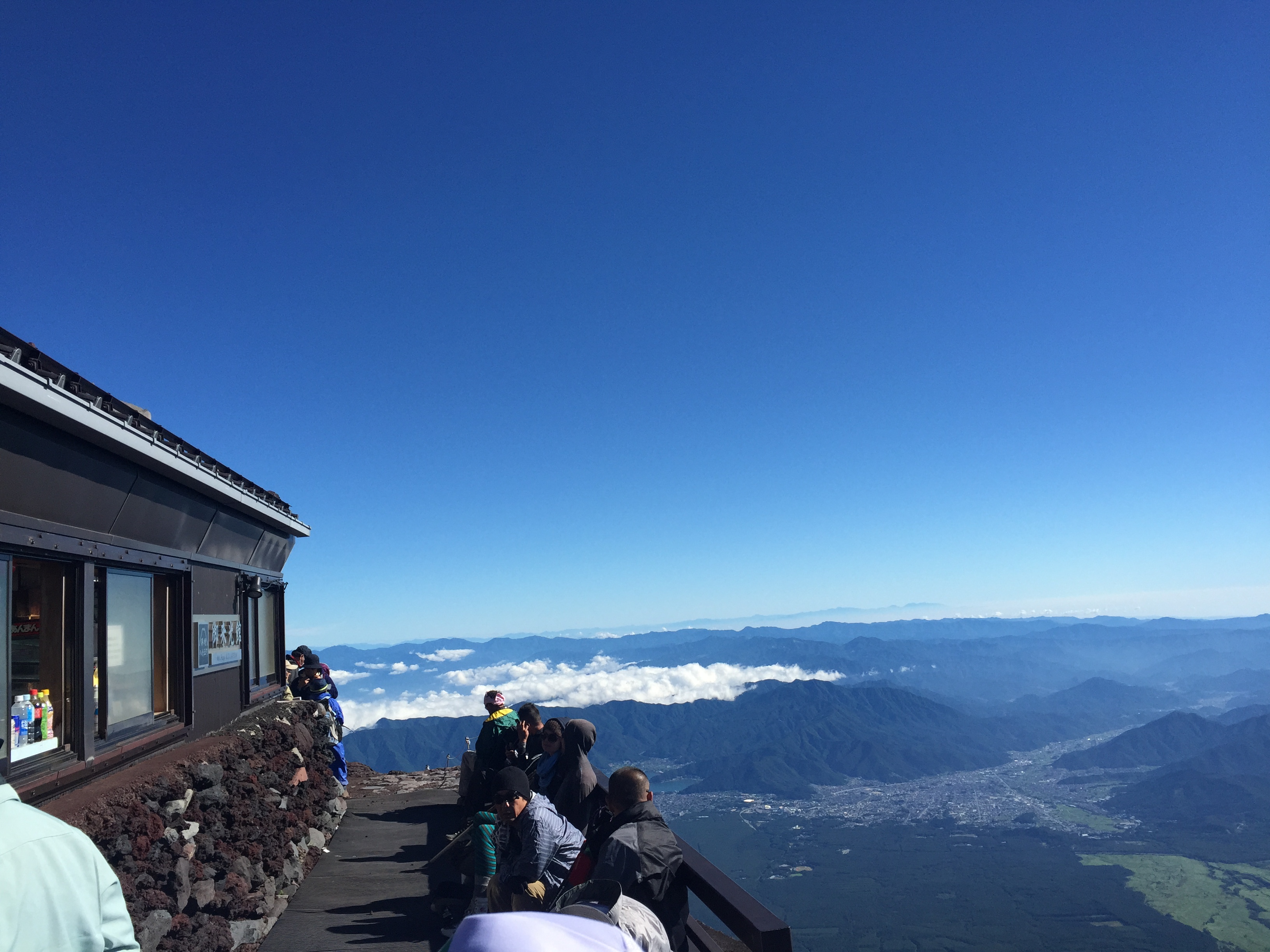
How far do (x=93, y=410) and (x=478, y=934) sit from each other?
5.89 meters

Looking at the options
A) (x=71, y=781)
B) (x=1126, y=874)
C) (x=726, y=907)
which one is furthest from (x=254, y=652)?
(x=1126, y=874)

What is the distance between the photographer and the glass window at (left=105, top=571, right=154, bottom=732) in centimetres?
689

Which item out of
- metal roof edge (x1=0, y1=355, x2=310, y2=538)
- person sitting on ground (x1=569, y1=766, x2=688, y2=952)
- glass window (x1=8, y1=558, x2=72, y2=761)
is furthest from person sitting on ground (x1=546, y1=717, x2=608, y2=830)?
metal roof edge (x1=0, y1=355, x2=310, y2=538)

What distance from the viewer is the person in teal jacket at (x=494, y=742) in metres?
9.49

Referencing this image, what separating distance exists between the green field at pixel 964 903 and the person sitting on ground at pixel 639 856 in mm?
144936

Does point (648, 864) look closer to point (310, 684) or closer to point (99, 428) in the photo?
point (99, 428)

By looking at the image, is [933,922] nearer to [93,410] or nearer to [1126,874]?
[1126,874]

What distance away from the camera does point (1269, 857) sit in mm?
194000

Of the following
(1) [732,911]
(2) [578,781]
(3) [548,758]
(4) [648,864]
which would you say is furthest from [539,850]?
(3) [548,758]

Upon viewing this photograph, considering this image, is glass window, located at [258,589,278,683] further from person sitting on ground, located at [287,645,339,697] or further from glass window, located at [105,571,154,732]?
glass window, located at [105,571,154,732]

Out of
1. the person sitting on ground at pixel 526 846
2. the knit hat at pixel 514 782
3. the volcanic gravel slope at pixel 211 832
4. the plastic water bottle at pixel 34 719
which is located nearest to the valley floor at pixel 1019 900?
the volcanic gravel slope at pixel 211 832

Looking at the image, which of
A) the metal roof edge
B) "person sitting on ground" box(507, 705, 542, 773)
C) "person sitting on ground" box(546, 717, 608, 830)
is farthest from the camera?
"person sitting on ground" box(507, 705, 542, 773)

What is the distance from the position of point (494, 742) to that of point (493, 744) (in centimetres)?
3

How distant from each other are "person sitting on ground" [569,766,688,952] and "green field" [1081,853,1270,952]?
195m
